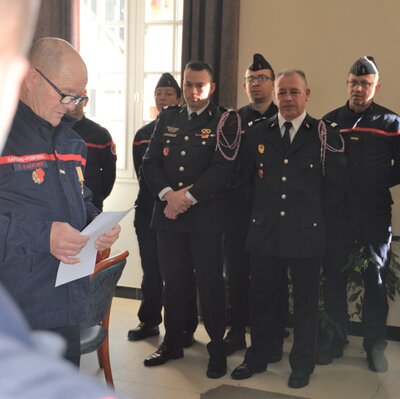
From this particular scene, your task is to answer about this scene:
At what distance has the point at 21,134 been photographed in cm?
191

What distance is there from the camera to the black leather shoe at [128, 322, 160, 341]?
14.0 feet

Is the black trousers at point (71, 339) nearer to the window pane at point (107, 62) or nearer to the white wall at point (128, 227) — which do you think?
the white wall at point (128, 227)

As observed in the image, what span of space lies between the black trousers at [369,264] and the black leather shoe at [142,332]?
1178 millimetres

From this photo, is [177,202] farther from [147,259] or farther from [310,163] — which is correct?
[147,259]

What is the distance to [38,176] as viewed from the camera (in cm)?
189

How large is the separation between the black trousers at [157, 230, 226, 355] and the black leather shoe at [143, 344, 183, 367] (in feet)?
0.12

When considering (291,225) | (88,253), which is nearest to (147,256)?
(291,225)

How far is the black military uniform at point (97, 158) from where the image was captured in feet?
14.0

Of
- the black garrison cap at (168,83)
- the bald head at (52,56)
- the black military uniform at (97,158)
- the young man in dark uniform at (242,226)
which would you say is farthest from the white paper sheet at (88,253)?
the black garrison cap at (168,83)

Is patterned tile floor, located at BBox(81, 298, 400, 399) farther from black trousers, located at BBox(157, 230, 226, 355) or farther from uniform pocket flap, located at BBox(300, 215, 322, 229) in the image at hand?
uniform pocket flap, located at BBox(300, 215, 322, 229)

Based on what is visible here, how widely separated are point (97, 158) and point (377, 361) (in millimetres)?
2095

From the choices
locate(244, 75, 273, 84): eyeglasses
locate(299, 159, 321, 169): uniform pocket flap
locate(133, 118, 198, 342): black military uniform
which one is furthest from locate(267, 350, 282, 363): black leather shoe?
locate(244, 75, 273, 84): eyeglasses

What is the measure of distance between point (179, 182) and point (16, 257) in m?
1.82

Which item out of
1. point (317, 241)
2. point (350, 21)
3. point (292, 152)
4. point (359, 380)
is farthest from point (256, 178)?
point (350, 21)
